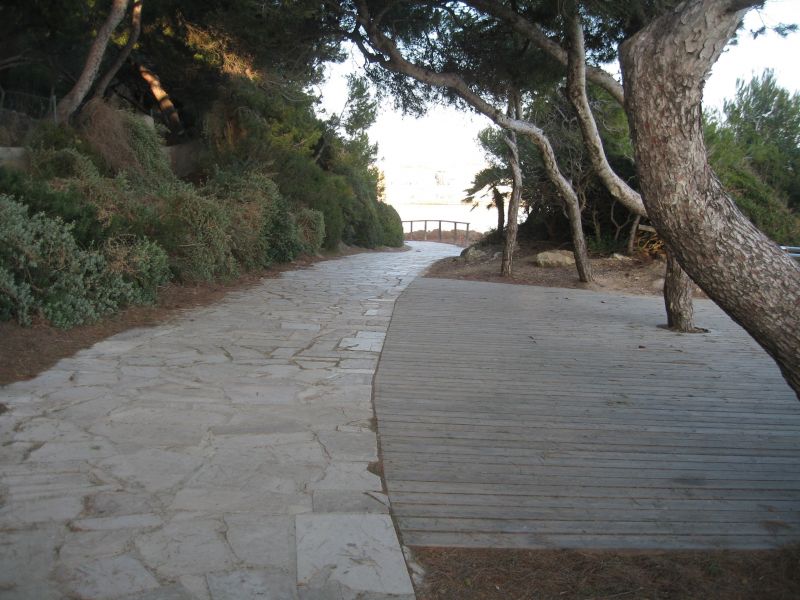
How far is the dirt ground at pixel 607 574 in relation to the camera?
2975mm

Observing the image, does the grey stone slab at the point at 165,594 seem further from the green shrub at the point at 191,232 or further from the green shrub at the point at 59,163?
the green shrub at the point at 59,163

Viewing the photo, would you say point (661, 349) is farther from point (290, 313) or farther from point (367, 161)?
point (367, 161)

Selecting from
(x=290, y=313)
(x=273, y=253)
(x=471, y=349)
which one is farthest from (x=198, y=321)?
(x=273, y=253)

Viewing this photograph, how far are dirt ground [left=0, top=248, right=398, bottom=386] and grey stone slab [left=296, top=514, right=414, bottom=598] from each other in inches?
132

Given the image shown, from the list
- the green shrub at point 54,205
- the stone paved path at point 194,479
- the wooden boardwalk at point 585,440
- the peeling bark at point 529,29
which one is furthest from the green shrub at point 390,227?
the stone paved path at point 194,479

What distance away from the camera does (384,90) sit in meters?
15.6

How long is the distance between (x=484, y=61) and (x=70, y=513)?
12.5 metres

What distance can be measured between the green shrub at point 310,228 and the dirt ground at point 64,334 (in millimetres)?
7782

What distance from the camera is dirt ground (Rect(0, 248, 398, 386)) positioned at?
5.90 metres

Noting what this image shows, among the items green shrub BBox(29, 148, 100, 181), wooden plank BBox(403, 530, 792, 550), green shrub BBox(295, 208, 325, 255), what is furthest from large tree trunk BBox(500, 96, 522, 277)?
wooden plank BBox(403, 530, 792, 550)

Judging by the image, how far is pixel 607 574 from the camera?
10.2 feet

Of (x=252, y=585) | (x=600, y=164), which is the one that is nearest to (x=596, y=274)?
(x=600, y=164)

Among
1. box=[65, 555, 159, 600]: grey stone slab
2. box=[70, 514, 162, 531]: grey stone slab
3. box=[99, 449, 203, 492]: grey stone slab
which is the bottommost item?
box=[65, 555, 159, 600]: grey stone slab

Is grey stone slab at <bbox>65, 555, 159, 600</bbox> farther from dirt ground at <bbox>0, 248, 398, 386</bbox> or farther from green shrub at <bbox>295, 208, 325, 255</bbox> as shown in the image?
green shrub at <bbox>295, 208, 325, 255</bbox>
